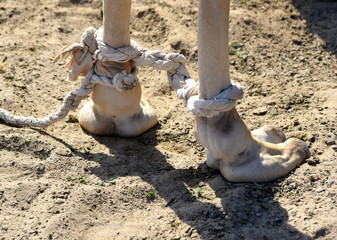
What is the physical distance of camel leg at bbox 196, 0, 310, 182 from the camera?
3793 mm

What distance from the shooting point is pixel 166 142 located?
464 cm

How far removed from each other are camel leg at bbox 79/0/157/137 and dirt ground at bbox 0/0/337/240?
74 mm

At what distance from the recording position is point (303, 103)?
4.91 metres

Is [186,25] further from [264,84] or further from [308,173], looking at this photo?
[308,173]

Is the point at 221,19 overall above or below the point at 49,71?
above

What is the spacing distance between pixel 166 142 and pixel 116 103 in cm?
40

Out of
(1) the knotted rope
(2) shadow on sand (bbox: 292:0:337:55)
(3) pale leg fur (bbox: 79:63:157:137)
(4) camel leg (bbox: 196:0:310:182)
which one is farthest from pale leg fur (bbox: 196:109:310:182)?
(2) shadow on sand (bbox: 292:0:337:55)

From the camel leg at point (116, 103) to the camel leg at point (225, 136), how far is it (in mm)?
602

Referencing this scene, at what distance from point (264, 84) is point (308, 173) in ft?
3.90

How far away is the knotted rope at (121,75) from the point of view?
13.0 feet

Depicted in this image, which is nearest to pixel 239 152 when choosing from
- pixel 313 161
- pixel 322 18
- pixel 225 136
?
pixel 225 136

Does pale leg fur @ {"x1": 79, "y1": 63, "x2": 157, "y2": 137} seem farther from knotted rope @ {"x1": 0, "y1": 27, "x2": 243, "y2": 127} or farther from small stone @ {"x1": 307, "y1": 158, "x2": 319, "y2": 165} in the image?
small stone @ {"x1": 307, "y1": 158, "x2": 319, "y2": 165}

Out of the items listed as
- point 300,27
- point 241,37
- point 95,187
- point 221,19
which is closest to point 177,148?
point 95,187

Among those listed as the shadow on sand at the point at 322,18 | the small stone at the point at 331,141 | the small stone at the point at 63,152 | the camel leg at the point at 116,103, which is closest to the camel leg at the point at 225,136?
the small stone at the point at 331,141
